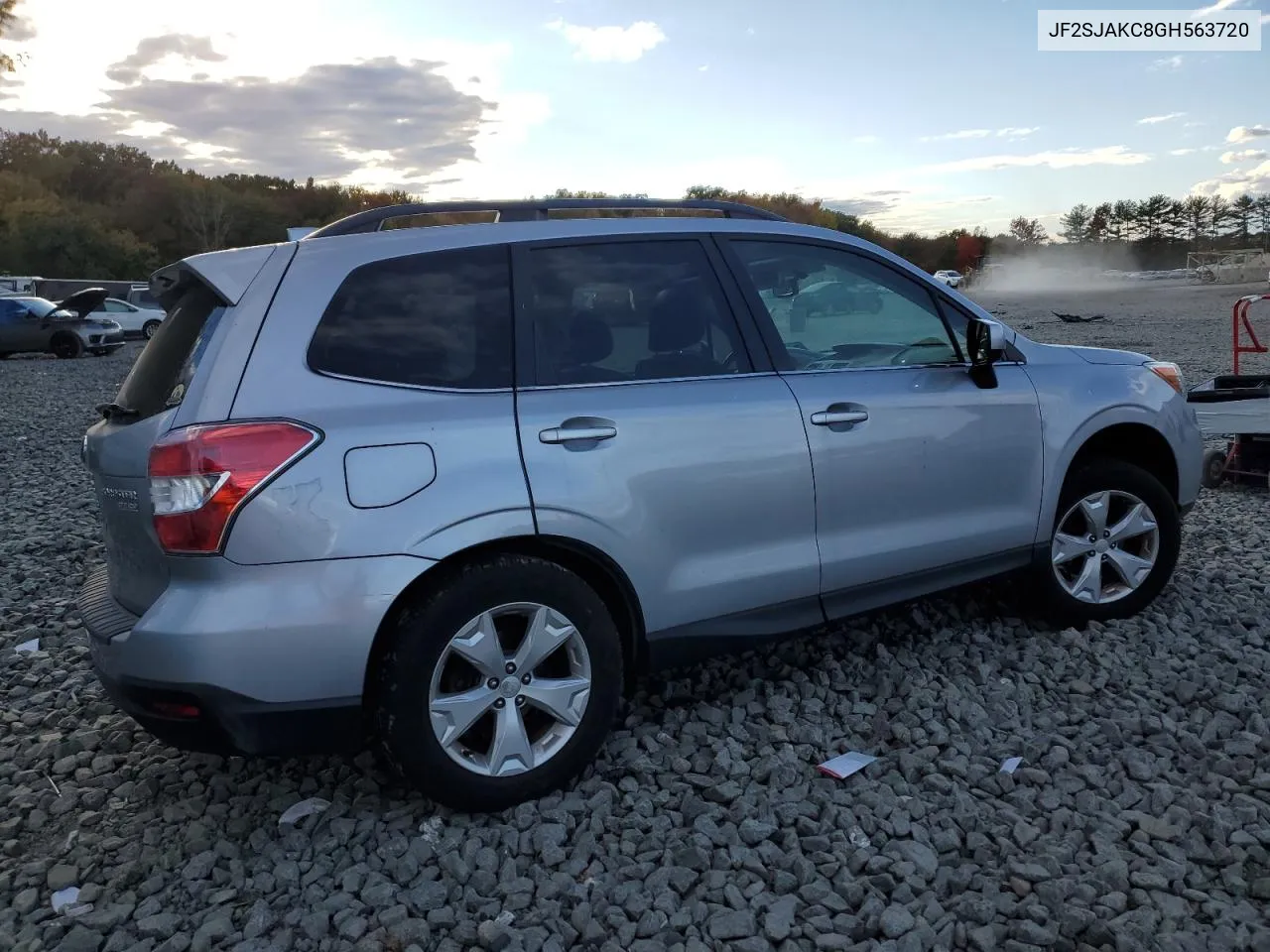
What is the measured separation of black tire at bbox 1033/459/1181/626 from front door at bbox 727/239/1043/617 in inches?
9.0

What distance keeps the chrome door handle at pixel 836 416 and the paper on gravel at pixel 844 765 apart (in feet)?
3.77

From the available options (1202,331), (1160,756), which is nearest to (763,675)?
(1160,756)

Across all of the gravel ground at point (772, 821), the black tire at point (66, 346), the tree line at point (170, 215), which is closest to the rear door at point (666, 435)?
the gravel ground at point (772, 821)

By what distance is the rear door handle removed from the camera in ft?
10.7

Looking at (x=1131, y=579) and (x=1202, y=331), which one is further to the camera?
(x=1202, y=331)

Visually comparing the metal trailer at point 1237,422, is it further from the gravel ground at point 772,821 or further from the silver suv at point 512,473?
the silver suv at point 512,473

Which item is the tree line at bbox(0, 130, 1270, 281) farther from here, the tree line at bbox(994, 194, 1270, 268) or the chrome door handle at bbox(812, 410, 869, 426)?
the chrome door handle at bbox(812, 410, 869, 426)

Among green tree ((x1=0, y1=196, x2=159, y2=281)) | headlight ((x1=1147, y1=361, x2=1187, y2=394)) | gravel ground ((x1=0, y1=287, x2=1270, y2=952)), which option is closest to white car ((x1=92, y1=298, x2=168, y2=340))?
gravel ground ((x1=0, y1=287, x2=1270, y2=952))

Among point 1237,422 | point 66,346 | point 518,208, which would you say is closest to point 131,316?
point 66,346

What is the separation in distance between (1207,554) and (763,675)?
9.59 feet

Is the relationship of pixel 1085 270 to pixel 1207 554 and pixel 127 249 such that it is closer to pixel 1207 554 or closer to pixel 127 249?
pixel 127 249

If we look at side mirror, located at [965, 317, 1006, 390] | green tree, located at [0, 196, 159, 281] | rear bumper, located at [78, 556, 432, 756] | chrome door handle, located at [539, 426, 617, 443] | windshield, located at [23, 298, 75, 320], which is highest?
green tree, located at [0, 196, 159, 281]

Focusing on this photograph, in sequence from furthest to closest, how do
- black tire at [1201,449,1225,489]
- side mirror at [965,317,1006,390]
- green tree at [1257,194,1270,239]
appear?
green tree at [1257,194,1270,239]
black tire at [1201,449,1225,489]
side mirror at [965,317,1006,390]

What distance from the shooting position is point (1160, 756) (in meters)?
3.54
